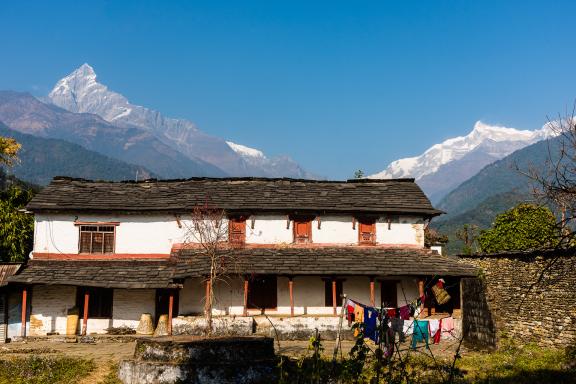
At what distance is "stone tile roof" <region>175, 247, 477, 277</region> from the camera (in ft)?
72.2

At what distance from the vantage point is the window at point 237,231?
24500 millimetres

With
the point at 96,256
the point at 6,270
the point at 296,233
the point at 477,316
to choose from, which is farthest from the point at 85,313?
the point at 477,316

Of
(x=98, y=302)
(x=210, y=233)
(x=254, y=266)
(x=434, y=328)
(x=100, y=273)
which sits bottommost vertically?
(x=434, y=328)

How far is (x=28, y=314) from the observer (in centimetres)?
2311

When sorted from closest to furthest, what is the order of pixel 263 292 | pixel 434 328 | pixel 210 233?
1. pixel 434 328
2. pixel 210 233
3. pixel 263 292

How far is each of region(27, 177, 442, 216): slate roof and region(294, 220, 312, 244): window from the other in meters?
0.75

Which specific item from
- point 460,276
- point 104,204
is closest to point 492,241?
point 460,276

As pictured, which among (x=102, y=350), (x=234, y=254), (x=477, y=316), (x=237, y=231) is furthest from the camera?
(x=237, y=231)

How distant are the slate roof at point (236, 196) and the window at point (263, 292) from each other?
11.2 ft

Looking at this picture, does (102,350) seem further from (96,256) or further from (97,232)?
(97,232)

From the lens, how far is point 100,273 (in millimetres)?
22750

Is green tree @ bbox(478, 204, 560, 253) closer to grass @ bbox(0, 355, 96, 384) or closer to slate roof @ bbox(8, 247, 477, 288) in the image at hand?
slate roof @ bbox(8, 247, 477, 288)

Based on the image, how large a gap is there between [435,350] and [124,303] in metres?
13.8

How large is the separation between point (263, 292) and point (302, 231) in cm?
347
